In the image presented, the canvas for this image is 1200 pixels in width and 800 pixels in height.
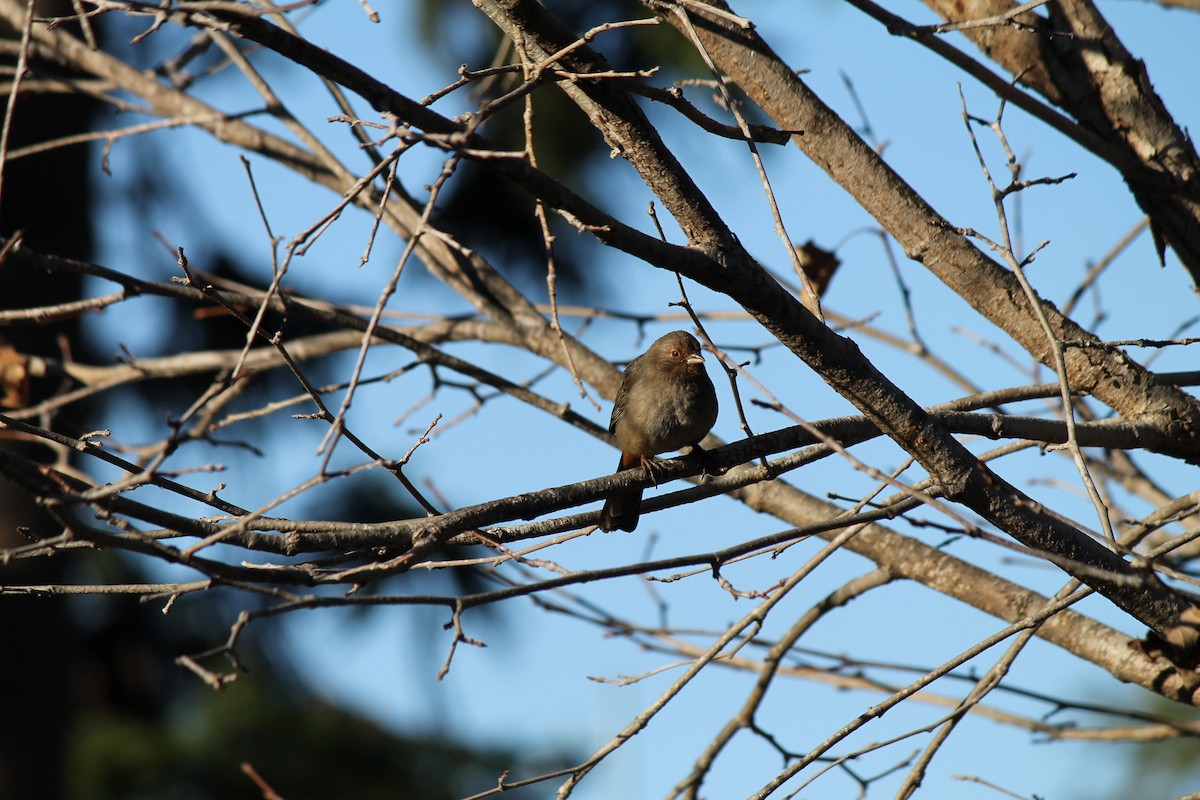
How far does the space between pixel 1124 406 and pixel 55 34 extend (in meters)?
5.07

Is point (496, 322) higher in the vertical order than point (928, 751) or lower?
higher

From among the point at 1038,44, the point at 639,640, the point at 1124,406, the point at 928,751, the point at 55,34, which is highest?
the point at 55,34

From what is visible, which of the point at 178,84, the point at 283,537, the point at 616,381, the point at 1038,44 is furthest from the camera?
the point at 178,84

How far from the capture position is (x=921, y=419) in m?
2.81

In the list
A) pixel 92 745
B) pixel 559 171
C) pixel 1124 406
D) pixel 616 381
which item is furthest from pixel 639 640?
pixel 92 745

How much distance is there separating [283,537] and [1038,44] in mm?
3108

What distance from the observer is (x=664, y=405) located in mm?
4574

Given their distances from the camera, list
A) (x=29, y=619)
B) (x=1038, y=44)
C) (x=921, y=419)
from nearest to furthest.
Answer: (x=921, y=419)
(x=1038, y=44)
(x=29, y=619)

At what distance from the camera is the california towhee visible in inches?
179

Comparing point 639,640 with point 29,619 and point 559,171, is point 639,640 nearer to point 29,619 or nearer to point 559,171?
point 29,619

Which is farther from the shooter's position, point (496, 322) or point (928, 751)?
point (496, 322)

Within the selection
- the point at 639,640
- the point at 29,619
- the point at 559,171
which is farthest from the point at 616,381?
the point at 559,171

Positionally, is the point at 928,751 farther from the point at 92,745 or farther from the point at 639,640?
the point at 92,745

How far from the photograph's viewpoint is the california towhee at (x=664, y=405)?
4.55 metres
